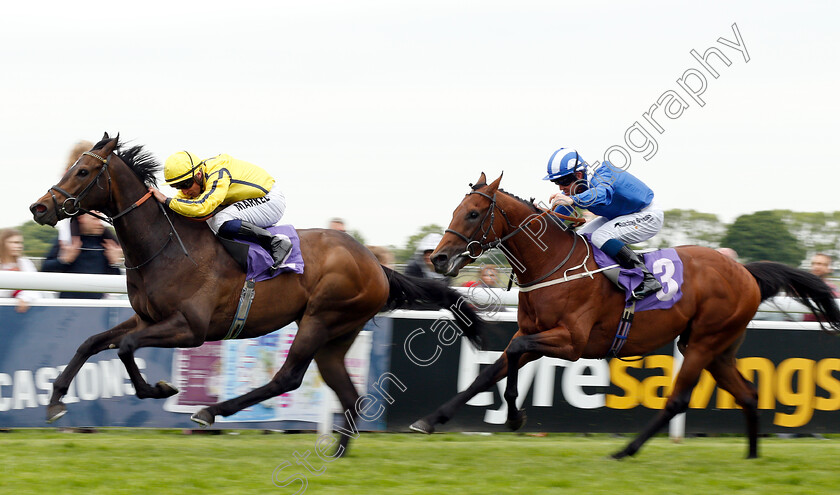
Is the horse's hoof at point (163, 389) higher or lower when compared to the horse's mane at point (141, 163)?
lower

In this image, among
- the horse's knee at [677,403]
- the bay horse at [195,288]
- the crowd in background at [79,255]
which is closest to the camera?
the bay horse at [195,288]

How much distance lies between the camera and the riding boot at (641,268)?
551cm

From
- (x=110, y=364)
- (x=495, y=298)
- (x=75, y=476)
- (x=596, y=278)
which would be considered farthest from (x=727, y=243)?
(x=75, y=476)

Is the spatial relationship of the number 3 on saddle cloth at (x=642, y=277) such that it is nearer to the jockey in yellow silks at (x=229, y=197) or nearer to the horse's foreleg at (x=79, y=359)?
the jockey in yellow silks at (x=229, y=197)

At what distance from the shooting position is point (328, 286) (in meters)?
5.60

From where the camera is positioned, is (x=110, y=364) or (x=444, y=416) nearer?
(x=444, y=416)

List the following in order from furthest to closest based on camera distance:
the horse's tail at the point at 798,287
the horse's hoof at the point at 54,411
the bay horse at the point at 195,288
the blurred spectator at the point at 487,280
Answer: the blurred spectator at the point at 487,280
the horse's tail at the point at 798,287
the bay horse at the point at 195,288
the horse's hoof at the point at 54,411

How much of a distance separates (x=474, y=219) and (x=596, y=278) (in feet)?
2.96

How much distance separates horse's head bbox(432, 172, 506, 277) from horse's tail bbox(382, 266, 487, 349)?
0.93 m

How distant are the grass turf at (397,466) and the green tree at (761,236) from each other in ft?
32.3

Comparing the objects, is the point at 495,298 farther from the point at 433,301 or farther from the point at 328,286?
the point at 328,286

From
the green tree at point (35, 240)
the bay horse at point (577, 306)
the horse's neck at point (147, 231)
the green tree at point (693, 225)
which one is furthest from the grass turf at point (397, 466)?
the green tree at point (693, 225)

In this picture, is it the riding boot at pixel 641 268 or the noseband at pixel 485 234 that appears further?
the riding boot at pixel 641 268

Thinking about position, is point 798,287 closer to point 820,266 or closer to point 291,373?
point 820,266
